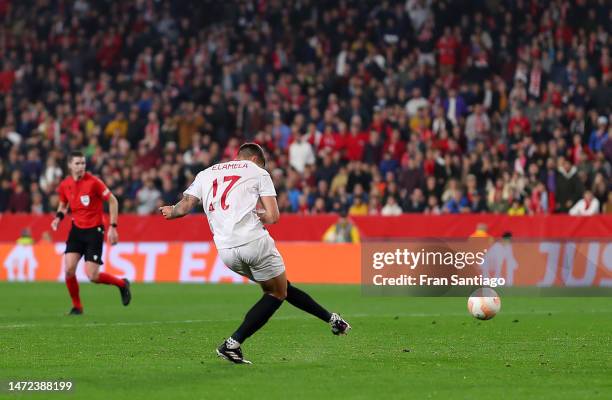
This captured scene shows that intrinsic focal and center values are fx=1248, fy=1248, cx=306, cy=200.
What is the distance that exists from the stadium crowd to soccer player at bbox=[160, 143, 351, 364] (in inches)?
626

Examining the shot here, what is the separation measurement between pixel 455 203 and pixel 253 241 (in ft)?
54.7

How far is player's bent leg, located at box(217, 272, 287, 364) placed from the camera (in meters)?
10.8

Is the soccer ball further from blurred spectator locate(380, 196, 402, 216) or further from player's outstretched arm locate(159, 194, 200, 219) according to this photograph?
blurred spectator locate(380, 196, 402, 216)

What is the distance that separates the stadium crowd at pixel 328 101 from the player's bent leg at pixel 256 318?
51.8 feet

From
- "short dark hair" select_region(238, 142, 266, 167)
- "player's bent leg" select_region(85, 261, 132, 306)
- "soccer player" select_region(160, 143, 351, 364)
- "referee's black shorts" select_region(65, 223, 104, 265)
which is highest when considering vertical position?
"short dark hair" select_region(238, 142, 266, 167)

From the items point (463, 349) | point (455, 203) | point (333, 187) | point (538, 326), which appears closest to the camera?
point (463, 349)

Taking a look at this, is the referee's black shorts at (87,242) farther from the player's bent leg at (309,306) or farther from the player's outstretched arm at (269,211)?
the player's outstretched arm at (269,211)

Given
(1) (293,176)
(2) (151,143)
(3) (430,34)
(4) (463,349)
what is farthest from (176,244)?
(4) (463,349)

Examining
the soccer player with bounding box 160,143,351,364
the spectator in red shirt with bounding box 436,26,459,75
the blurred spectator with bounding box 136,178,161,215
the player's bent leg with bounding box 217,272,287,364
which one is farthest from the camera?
the blurred spectator with bounding box 136,178,161,215

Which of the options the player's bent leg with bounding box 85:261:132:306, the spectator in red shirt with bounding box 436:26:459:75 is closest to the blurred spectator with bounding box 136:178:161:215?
the spectator in red shirt with bounding box 436:26:459:75

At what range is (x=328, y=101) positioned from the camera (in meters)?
31.5

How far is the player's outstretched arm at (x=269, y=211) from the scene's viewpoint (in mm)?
10898

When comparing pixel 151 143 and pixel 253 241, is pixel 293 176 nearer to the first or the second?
pixel 151 143

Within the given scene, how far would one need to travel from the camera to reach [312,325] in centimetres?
1566
